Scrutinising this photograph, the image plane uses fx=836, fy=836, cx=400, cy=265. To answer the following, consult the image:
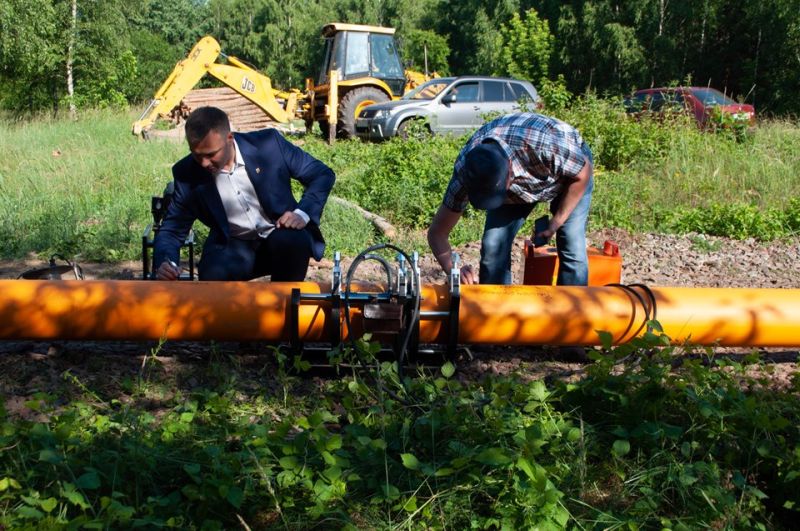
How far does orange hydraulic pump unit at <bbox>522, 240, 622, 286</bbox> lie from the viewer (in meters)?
4.66

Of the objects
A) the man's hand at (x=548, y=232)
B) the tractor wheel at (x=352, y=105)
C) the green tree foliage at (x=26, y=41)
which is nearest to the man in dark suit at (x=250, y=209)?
the man's hand at (x=548, y=232)

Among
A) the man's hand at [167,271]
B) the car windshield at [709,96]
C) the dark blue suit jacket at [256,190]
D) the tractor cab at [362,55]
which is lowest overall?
the man's hand at [167,271]

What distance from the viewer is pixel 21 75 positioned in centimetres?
2517

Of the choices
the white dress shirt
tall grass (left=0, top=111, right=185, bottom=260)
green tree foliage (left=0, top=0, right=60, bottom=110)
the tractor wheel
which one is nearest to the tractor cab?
the tractor wheel

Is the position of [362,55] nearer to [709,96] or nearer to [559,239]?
[709,96]

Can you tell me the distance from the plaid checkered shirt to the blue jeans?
26cm

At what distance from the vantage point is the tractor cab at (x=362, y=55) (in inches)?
758

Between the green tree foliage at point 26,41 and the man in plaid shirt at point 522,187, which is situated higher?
the green tree foliage at point 26,41

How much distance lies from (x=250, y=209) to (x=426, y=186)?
14.6 ft

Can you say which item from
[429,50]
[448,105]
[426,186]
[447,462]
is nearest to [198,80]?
[448,105]

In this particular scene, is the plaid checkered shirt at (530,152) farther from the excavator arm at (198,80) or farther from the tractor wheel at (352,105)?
the tractor wheel at (352,105)

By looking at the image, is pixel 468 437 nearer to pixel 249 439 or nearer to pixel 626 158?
pixel 249 439

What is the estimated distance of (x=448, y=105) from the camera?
668 inches

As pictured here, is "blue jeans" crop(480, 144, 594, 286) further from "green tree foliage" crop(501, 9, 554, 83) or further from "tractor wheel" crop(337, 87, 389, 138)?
"green tree foliage" crop(501, 9, 554, 83)
